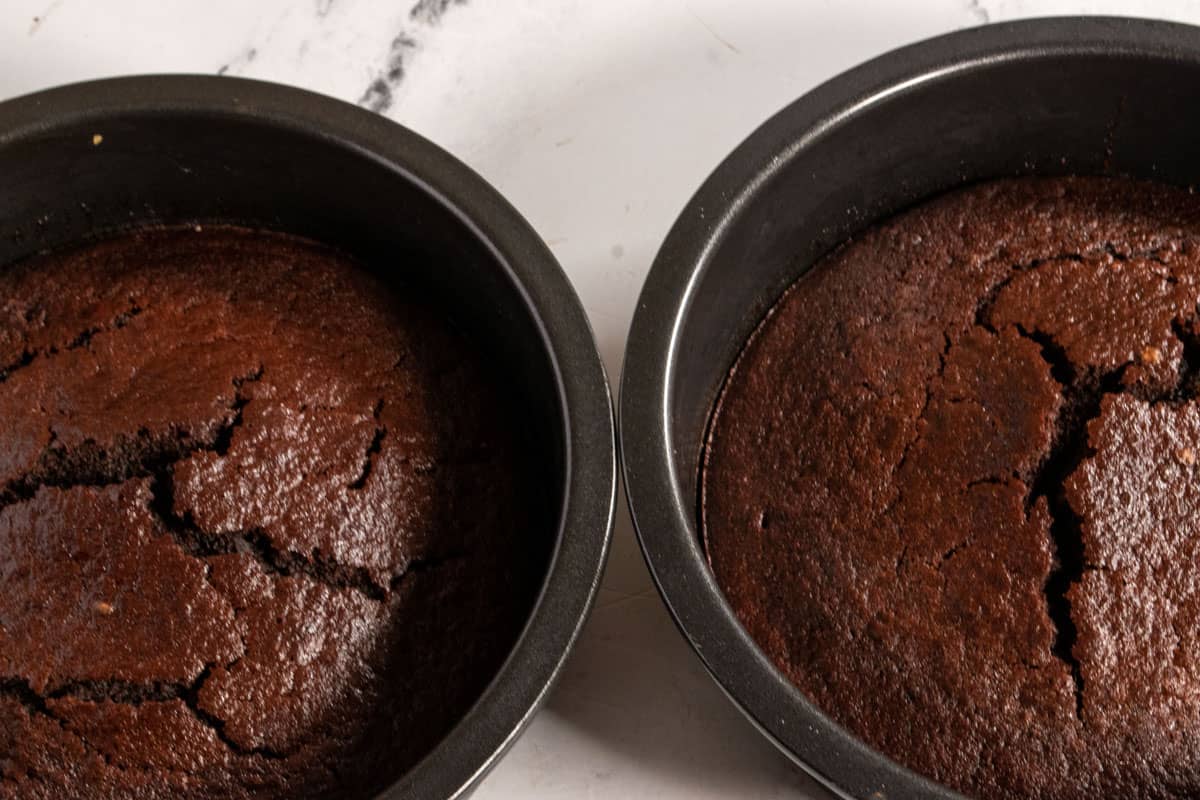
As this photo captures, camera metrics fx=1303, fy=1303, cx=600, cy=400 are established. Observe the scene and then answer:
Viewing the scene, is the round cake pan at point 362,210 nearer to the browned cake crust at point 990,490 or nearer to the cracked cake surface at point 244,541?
the cracked cake surface at point 244,541

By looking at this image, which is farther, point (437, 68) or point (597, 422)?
point (437, 68)

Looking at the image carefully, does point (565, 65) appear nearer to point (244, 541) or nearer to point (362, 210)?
point (362, 210)

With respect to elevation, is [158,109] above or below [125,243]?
above

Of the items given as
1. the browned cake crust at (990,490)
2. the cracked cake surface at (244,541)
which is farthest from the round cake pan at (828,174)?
the cracked cake surface at (244,541)

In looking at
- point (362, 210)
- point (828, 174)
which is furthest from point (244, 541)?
point (828, 174)

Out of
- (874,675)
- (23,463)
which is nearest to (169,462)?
(23,463)

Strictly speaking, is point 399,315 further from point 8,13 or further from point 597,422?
point 8,13
